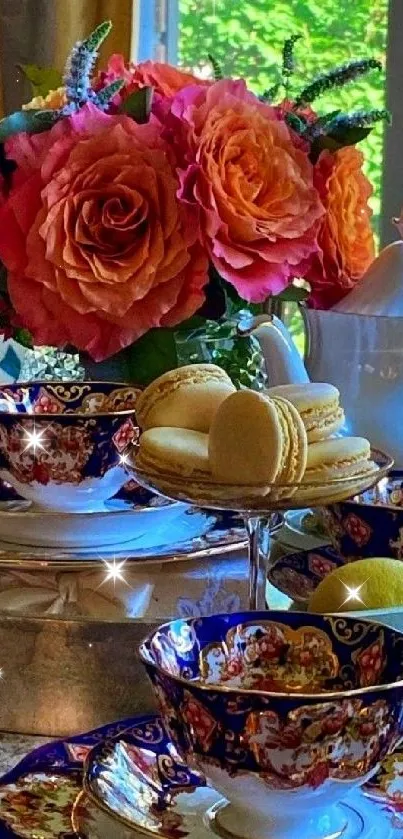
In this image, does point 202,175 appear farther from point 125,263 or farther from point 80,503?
point 80,503

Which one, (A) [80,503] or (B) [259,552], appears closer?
(B) [259,552]

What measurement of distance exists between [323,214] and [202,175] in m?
0.11

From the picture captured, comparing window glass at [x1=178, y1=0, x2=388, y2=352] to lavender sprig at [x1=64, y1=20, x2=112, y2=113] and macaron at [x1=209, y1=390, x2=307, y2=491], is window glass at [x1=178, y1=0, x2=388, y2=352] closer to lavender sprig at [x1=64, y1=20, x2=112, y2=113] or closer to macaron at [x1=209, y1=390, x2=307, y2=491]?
lavender sprig at [x1=64, y1=20, x2=112, y2=113]

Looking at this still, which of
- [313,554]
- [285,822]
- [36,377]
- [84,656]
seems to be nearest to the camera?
[285,822]

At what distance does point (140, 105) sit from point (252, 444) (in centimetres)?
40

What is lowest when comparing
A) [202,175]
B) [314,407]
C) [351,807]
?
[351,807]

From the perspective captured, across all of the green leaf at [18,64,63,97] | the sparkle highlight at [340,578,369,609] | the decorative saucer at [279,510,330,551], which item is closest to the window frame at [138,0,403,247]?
the green leaf at [18,64,63,97]

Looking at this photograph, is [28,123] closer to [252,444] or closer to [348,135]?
[348,135]

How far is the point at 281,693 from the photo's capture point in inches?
19.3

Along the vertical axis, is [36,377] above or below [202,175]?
below

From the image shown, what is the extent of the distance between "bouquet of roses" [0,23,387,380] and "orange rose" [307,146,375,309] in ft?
0.14

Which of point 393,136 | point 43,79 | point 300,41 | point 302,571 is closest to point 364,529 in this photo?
point 302,571

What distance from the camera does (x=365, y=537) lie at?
0.76m

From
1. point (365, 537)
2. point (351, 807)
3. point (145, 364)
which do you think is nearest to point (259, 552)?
point (365, 537)
